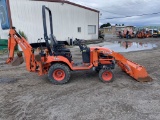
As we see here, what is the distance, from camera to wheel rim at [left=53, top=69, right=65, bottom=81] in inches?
225

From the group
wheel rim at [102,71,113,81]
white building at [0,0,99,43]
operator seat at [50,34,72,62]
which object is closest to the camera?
operator seat at [50,34,72,62]

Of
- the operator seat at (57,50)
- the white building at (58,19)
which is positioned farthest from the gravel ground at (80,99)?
the white building at (58,19)

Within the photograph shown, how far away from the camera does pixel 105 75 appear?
5.90 metres

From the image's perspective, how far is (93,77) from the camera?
21.3 feet

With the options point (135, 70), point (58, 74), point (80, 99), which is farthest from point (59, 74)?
point (135, 70)

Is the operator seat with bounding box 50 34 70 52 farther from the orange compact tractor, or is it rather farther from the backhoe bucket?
the backhoe bucket

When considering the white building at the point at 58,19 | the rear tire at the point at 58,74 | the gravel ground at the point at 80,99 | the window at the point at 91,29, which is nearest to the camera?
the gravel ground at the point at 80,99

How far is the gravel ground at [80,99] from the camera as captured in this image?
3.82 m

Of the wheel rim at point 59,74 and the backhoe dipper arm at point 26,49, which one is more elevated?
the backhoe dipper arm at point 26,49

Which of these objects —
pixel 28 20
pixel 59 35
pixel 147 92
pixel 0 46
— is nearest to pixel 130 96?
pixel 147 92

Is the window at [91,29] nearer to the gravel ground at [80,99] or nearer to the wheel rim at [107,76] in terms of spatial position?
the gravel ground at [80,99]

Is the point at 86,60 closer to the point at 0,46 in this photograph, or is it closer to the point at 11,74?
the point at 11,74

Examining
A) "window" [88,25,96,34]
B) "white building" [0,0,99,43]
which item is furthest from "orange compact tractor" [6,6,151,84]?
"window" [88,25,96,34]

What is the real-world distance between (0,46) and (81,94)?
37.1 ft
